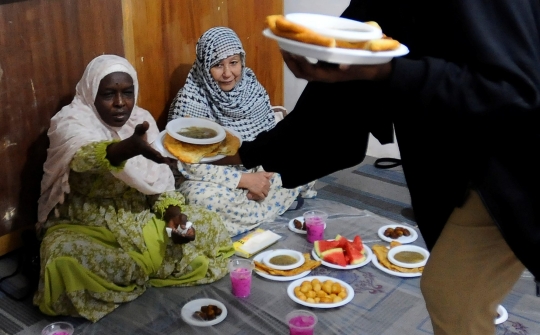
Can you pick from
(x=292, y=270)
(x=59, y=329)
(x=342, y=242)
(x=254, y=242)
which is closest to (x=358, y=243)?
(x=342, y=242)

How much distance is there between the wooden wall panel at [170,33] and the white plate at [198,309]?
111 centimetres

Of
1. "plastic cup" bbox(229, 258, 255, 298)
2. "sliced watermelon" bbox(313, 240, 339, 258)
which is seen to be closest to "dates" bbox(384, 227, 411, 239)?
"sliced watermelon" bbox(313, 240, 339, 258)

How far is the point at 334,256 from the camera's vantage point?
2.18 meters

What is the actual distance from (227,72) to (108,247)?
1.04 m

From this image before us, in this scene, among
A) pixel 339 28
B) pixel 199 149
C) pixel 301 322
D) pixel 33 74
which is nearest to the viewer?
pixel 339 28

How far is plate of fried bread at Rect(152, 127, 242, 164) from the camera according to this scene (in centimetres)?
135

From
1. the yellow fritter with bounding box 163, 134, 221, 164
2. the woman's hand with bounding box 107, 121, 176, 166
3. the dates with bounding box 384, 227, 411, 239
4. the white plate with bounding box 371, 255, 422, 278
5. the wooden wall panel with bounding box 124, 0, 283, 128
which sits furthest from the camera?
the wooden wall panel with bounding box 124, 0, 283, 128

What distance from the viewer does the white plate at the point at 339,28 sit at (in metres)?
0.90

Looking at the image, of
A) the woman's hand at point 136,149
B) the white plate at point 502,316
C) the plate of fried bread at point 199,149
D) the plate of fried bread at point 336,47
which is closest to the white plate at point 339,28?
the plate of fried bread at point 336,47

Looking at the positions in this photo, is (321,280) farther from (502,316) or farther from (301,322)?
(502,316)

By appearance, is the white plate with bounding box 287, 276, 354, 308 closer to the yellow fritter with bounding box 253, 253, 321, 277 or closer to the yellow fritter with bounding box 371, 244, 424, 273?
the yellow fritter with bounding box 253, 253, 321, 277

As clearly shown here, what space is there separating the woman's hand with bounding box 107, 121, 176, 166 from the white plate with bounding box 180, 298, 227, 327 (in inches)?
19.3

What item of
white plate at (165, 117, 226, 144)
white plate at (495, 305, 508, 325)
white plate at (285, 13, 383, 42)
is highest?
white plate at (285, 13, 383, 42)

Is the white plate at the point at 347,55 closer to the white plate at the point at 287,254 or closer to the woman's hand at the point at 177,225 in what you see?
the woman's hand at the point at 177,225
